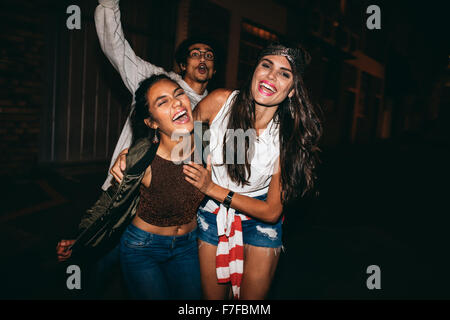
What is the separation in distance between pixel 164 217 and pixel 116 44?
1549 millimetres

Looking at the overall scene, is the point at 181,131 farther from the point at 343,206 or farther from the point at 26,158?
the point at 343,206

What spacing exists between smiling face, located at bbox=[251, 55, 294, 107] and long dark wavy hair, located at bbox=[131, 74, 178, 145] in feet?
2.17

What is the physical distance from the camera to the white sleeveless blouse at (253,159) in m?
2.47

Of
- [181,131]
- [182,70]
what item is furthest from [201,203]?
[182,70]

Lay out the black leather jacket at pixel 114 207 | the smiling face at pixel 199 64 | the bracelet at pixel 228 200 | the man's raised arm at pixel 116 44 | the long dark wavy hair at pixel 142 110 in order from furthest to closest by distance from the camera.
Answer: the smiling face at pixel 199 64
the man's raised arm at pixel 116 44
the long dark wavy hair at pixel 142 110
the bracelet at pixel 228 200
the black leather jacket at pixel 114 207

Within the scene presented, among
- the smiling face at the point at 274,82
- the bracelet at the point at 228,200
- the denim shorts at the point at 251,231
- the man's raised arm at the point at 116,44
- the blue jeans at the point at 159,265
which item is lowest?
the blue jeans at the point at 159,265

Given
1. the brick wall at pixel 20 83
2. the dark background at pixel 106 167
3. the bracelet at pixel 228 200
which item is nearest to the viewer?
the bracelet at pixel 228 200

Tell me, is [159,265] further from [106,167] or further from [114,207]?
[106,167]

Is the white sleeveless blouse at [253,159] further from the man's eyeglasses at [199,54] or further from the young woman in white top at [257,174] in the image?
the man's eyeglasses at [199,54]

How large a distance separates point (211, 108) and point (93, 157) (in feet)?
15.9

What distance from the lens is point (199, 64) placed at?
352cm

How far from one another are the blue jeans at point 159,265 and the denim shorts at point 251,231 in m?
0.09

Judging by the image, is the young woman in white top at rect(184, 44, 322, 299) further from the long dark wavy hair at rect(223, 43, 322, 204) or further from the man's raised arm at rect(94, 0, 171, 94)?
the man's raised arm at rect(94, 0, 171, 94)

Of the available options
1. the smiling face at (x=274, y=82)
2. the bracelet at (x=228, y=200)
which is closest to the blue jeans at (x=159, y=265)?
the bracelet at (x=228, y=200)
